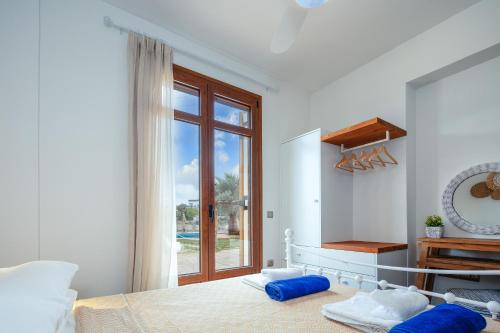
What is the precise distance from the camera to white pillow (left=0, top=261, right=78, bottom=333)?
1005 millimetres

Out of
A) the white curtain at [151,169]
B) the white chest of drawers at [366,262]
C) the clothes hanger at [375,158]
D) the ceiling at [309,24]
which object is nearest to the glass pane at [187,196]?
the white curtain at [151,169]

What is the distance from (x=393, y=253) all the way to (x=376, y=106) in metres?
1.65

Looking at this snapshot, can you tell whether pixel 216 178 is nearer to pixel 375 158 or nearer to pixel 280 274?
pixel 280 274

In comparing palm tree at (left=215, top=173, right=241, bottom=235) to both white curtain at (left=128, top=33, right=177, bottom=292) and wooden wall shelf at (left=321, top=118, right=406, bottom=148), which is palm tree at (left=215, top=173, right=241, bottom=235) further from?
wooden wall shelf at (left=321, top=118, right=406, bottom=148)

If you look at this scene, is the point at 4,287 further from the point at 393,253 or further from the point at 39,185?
the point at 393,253

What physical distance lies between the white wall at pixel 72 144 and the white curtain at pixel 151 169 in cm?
10

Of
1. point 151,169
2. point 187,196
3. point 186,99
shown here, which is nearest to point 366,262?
point 187,196

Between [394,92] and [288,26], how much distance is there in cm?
202

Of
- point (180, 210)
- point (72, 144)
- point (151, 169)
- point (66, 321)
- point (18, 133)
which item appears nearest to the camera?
point (66, 321)

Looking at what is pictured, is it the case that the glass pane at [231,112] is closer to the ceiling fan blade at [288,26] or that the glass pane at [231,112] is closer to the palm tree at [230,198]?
the palm tree at [230,198]

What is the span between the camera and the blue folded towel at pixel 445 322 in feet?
3.39

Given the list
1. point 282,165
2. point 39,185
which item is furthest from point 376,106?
point 39,185

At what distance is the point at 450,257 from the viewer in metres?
2.51

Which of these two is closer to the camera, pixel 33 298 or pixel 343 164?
pixel 33 298
